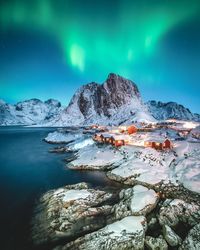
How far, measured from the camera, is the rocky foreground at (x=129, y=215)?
590 inches

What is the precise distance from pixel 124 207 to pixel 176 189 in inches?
379

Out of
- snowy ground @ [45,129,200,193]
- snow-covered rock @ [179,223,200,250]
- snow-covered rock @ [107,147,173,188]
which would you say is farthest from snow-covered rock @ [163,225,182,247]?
snow-covered rock @ [107,147,173,188]

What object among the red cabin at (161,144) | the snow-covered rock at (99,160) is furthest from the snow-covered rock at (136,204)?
the red cabin at (161,144)

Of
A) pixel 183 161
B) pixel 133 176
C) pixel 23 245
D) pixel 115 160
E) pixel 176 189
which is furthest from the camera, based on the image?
pixel 115 160

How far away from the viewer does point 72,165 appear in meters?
40.0

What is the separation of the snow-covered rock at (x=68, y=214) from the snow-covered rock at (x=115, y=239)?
1.73 meters

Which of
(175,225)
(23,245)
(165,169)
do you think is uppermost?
(165,169)

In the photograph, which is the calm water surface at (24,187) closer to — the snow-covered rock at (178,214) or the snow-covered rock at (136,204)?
the snow-covered rock at (136,204)

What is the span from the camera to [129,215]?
18312 millimetres

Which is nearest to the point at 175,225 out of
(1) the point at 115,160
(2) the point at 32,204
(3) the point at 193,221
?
(3) the point at 193,221

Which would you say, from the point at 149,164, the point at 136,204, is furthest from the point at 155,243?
the point at 149,164

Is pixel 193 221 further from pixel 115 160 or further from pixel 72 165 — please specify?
pixel 72 165

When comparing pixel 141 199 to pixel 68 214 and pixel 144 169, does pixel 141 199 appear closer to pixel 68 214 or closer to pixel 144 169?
pixel 68 214

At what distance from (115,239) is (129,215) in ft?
13.0
